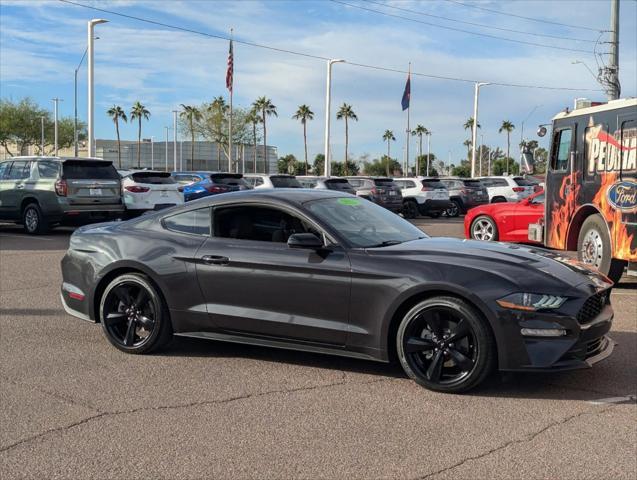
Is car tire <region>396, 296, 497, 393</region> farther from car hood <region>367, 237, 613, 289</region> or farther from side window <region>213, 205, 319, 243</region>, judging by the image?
side window <region>213, 205, 319, 243</region>

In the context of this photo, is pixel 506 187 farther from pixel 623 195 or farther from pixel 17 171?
pixel 623 195

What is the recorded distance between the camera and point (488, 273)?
4824 millimetres

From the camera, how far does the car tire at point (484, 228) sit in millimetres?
15539

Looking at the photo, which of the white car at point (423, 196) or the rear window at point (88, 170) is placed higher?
the rear window at point (88, 170)

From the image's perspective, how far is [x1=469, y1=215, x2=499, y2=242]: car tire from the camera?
15539 mm

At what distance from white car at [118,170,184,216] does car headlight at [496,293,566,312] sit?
1433 centimetres

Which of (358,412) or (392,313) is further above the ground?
(392,313)

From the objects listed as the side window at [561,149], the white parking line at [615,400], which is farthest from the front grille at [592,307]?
the side window at [561,149]

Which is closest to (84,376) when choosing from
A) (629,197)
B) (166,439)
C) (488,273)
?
(166,439)

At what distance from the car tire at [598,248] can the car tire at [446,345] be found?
5246mm

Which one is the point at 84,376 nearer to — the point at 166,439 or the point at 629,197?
the point at 166,439

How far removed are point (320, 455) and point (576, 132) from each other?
8023 mm

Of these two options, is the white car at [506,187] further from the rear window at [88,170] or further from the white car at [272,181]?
the rear window at [88,170]

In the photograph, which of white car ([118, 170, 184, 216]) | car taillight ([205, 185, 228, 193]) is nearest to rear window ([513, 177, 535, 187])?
car taillight ([205, 185, 228, 193])
